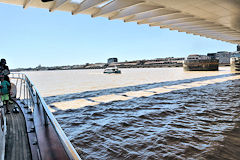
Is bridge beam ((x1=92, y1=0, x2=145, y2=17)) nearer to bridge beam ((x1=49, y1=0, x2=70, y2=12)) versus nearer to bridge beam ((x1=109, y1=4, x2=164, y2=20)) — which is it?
bridge beam ((x1=109, y1=4, x2=164, y2=20))

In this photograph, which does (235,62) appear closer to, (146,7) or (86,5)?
(146,7)

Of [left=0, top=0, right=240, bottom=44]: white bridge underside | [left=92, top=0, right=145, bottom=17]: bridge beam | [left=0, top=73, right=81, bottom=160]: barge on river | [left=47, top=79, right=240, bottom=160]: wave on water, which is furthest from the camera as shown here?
[left=92, top=0, right=145, bottom=17]: bridge beam

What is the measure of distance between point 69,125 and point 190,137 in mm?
3658

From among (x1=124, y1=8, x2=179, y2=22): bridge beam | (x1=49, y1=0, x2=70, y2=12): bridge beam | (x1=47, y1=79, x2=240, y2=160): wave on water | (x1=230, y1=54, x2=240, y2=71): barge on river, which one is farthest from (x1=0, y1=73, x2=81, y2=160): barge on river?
(x1=230, y1=54, x2=240, y2=71): barge on river

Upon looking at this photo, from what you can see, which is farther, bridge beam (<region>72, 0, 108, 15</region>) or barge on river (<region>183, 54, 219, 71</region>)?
barge on river (<region>183, 54, 219, 71</region>)

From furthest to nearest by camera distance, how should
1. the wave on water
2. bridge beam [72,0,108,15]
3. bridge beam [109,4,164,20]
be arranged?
bridge beam [109,4,164,20] → bridge beam [72,0,108,15] → the wave on water

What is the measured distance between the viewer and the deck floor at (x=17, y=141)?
305 centimetres

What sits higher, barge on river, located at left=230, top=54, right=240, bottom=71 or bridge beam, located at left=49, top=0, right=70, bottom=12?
bridge beam, located at left=49, top=0, right=70, bottom=12

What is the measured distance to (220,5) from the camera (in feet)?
33.4

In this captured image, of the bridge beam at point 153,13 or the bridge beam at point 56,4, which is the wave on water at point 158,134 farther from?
the bridge beam at point 153,13

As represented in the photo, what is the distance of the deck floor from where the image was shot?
305 cm

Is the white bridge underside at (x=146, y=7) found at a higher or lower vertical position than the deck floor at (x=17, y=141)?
higher

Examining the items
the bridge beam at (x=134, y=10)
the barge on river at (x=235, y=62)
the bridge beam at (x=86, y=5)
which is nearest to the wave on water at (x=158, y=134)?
the bridge beam at (x=86, y=5)

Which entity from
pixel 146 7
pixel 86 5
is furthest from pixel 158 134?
pixel 146 7
